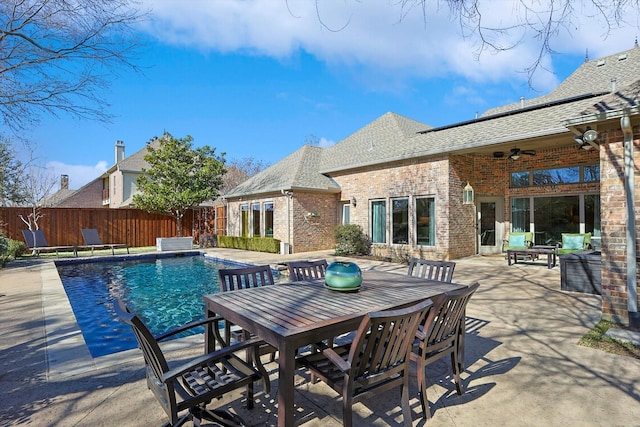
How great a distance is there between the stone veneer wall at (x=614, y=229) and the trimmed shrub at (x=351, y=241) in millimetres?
8689

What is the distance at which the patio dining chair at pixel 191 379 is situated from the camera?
2.08m

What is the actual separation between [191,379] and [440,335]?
80.8 inches

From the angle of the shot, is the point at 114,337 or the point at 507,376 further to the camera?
the point at 114,337

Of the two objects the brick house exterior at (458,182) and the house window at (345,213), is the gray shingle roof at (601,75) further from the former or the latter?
the house window at (345,213)

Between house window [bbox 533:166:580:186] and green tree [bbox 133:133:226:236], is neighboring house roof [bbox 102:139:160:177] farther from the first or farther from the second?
house window [bbox 533:166:580:186]

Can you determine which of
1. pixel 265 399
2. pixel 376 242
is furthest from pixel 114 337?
pixel 376 242

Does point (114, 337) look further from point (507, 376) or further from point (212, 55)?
point (212, 55)

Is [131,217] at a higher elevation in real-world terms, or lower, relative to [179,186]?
lower

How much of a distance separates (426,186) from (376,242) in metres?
3.01

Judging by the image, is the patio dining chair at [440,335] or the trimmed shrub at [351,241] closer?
the patio dining chair at [440,335]

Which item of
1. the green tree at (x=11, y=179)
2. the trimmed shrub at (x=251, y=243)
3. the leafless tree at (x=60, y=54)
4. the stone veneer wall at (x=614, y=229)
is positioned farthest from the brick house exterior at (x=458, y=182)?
the green tree at (x=11, y=179)

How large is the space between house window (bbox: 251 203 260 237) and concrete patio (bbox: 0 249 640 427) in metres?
12.0

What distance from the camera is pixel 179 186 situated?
16.4 m

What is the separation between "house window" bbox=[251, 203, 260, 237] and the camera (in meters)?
16.9
